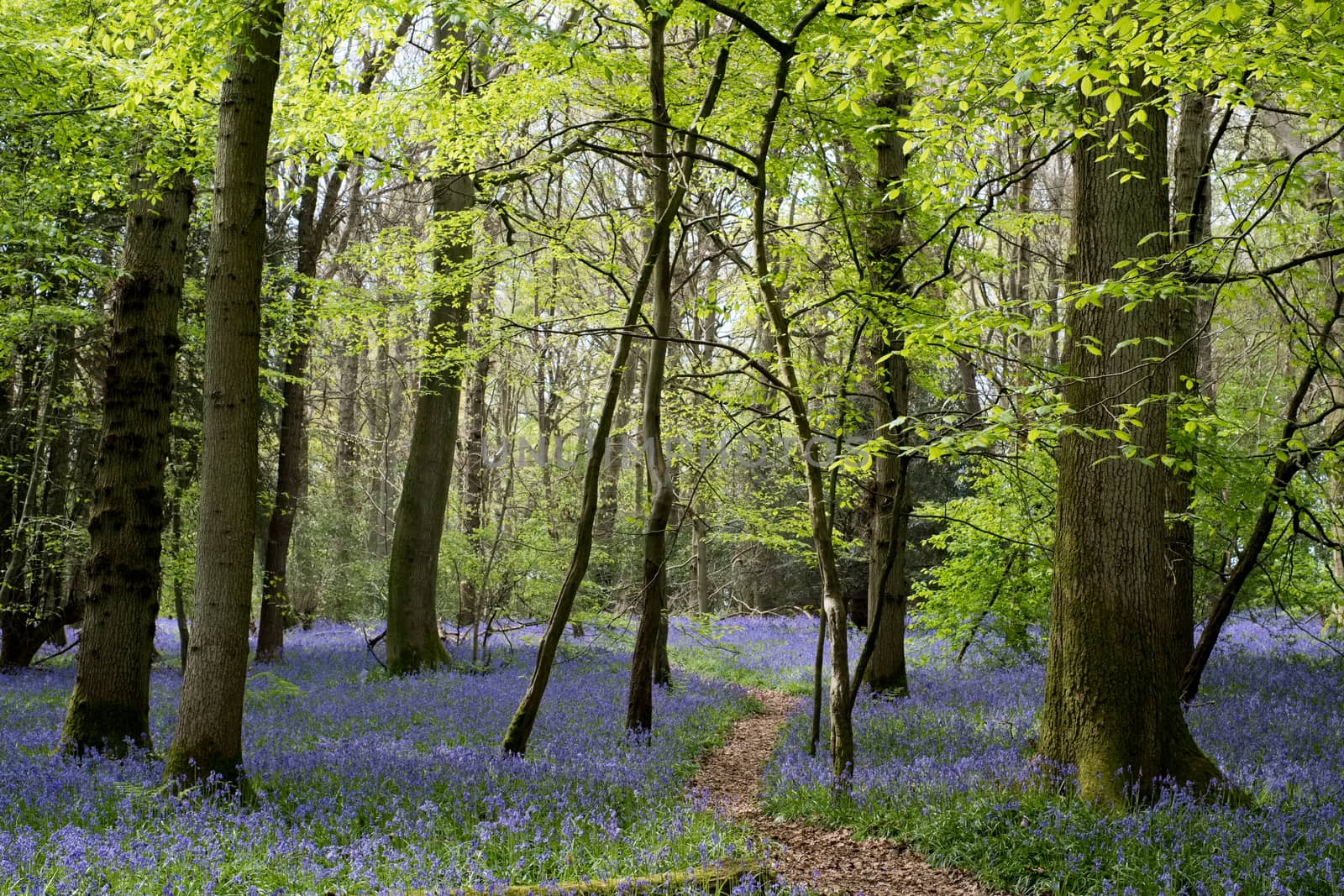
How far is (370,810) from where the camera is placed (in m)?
5.94

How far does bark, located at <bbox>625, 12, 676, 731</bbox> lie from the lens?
7938 mm

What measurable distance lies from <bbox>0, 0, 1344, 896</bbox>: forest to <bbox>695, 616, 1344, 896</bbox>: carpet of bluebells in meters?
0.04

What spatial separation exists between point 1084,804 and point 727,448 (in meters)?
4.84

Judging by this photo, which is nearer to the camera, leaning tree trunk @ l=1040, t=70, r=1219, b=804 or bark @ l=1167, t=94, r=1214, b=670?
leaning tree trunk @ l=1040, t=70, r=1219, b=804

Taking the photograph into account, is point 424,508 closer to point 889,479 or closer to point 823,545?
point 889,479

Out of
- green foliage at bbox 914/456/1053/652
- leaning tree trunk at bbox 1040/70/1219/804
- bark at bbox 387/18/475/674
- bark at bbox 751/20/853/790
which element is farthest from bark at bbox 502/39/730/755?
bark at bbox 387/18/475/674

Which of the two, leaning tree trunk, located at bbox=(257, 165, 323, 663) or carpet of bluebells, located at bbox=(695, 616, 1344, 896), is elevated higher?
leaning tree trunk, located at bbox=(257, 165, 323, 663)

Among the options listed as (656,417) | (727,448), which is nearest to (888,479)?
(727,448)

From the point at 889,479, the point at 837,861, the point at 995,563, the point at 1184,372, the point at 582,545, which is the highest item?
the point at 1184,372

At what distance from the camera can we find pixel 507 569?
1652 centimetres

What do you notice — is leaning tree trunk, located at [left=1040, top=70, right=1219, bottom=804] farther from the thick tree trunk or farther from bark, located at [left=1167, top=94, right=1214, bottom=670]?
the thick tree trunk

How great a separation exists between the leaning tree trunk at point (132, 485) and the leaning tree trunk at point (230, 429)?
68.6 inches

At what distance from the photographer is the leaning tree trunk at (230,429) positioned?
20.6 ft

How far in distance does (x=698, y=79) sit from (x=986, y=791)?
7.84m
